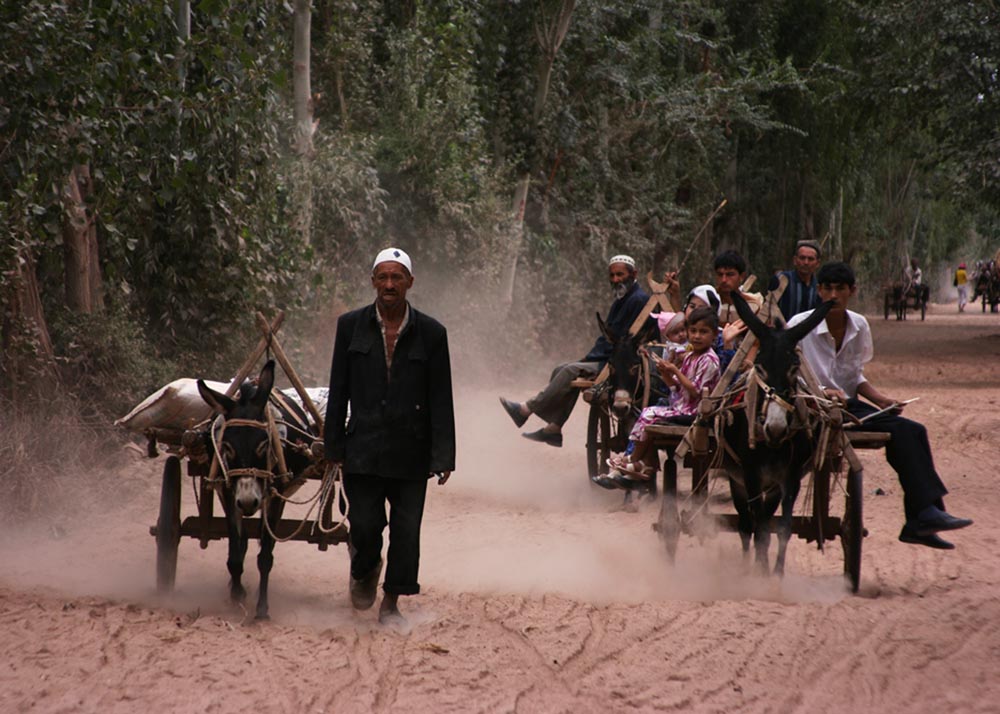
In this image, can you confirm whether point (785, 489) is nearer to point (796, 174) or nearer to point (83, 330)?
point (83, 330)

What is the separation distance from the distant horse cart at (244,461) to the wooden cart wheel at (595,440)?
4.61 meters

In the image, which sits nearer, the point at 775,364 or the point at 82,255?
the point at 775,364

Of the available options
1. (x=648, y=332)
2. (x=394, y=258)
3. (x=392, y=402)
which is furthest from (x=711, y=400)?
(x=648, y=332)

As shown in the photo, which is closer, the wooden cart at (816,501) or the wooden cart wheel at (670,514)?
the wooden cart at (816,501)

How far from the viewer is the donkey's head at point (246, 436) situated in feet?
20.8

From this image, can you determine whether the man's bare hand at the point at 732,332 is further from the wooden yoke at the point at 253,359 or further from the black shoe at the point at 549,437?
the black shoe at the point at 549,437

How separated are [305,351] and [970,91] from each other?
14.9 meters

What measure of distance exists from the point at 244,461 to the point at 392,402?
0.91m

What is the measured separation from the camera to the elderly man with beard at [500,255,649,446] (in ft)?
37.5

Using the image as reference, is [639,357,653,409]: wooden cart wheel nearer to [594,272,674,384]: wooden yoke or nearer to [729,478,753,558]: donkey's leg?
[594,272,674,384]: wooden yoke

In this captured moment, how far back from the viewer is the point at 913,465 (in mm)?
7176

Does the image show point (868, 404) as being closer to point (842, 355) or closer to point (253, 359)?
point (842, 355)

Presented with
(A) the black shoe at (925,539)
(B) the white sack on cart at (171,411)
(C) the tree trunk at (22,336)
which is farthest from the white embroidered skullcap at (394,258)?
(C) the tree trunk at (22,336)

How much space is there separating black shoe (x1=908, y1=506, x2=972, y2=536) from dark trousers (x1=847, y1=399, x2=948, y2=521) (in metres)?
0.05
